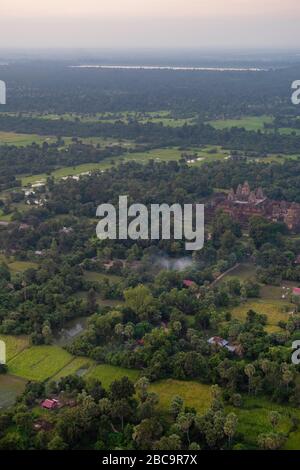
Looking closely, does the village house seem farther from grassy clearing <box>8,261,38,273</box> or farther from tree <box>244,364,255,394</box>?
grassy clearing <box>8,261,38,273</box>

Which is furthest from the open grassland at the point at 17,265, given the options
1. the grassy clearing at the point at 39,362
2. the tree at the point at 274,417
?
the tree at the point at 274,417

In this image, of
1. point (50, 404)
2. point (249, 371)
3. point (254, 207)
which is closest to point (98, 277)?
point (50, 404)

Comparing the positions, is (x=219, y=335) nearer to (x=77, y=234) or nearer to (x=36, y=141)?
(x=77, y=234)

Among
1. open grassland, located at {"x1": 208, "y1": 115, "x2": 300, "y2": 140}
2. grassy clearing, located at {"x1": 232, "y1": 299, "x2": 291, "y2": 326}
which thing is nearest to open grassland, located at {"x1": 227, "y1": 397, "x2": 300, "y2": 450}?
grassy clearing, located at {"x1": 232, "y1": 299, "x2": 291, "y2": 326}

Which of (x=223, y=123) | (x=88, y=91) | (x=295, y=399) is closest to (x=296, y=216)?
(x=295, y=399)

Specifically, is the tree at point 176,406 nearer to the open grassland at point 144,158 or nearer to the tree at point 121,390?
the tree at point 121,390
